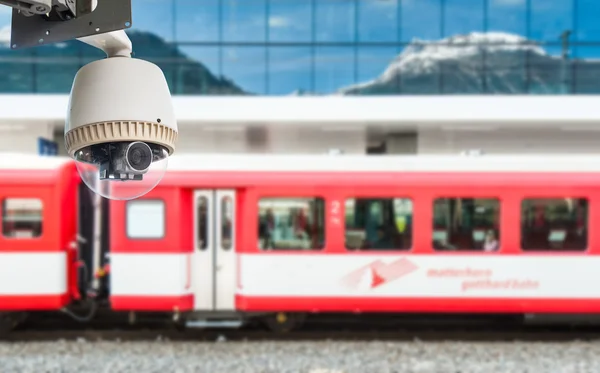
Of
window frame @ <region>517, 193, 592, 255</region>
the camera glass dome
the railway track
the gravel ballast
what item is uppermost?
the camera glass dome

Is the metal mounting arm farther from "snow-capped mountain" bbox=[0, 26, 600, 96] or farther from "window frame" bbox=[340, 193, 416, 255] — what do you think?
"snow-capped mountain" bbox=[0, 26, 600, 96]

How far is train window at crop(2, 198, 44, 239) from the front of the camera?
7.87m

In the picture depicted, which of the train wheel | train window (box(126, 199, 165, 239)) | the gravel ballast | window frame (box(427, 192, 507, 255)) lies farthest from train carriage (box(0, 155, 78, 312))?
window frame (box(427, 192, 507, 255))

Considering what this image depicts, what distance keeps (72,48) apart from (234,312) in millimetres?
7481

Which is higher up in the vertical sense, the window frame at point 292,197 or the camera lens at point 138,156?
the camera lens at point 138,156

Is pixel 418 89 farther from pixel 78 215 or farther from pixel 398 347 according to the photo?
pixel 78 215

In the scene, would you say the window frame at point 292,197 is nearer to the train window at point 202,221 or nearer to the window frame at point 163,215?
the train window at point 202,221

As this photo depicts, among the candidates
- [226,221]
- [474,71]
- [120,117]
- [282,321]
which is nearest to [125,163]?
[120,117]

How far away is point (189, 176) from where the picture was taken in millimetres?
8148

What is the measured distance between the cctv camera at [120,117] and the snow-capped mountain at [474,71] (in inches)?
425

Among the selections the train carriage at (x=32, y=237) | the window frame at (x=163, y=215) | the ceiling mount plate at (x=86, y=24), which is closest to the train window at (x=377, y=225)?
the window frame at (x=163, y=215)

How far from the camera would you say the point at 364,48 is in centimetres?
1220

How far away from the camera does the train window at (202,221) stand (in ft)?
26.9

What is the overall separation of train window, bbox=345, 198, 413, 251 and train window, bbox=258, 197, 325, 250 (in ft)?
1.51
